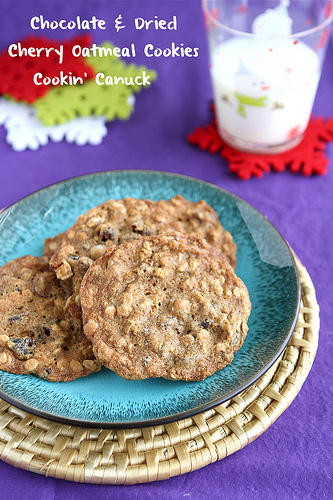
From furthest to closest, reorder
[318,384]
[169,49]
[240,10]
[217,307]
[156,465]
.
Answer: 1. [169,49]
2. [240,10]
3. [318,384]
4. [217,307]
5. [156,465]

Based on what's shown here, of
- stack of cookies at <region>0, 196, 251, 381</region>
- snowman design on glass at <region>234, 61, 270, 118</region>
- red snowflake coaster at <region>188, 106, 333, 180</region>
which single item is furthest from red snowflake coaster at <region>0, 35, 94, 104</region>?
stack of cookies at <region>0, 196, 251, 381</region>

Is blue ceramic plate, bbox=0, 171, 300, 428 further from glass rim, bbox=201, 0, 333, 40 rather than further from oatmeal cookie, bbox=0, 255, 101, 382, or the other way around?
glass rim, bbox=201, 0, 333, 40

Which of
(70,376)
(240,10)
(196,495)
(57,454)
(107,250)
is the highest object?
(240,10)

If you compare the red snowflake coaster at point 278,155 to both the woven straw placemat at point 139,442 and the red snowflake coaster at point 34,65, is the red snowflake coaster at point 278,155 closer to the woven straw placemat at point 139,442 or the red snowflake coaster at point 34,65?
the red snowflake coaster at point 34,65

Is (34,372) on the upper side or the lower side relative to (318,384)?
upper

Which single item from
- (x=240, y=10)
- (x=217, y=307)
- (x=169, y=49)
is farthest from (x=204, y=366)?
(x=169, y=49)

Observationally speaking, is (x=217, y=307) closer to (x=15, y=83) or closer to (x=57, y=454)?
(x=57, y=454)

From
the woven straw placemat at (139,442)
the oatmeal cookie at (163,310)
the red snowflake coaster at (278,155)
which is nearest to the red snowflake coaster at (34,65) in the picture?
the red snowflake coaster at (278,155)
